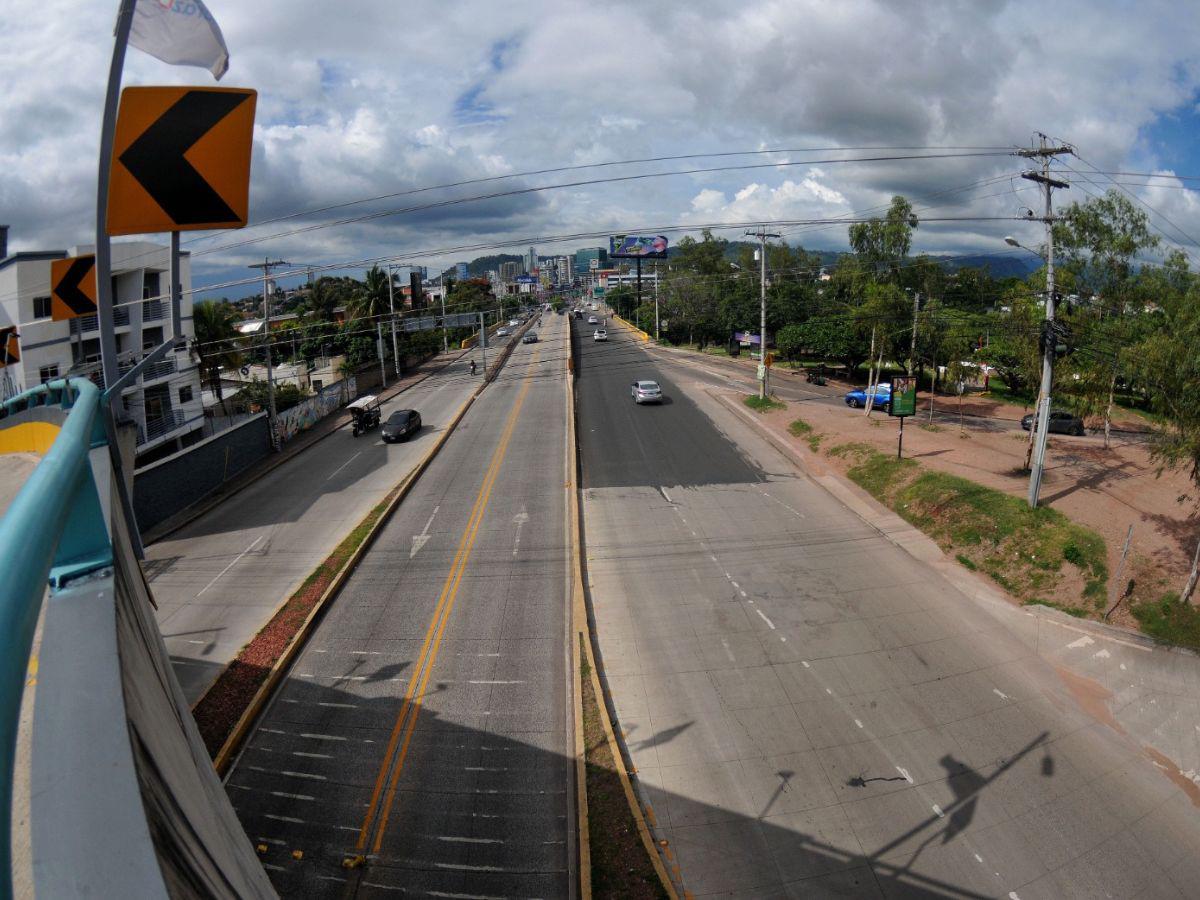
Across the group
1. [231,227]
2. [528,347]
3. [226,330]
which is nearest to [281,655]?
[231,227]

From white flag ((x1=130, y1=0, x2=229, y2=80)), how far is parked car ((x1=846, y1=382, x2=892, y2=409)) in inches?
1448

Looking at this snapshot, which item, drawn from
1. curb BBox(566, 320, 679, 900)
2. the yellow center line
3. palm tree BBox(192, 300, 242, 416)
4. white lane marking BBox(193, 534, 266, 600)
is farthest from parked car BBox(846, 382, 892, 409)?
palm tree BBox(192, 300, 242, 416)

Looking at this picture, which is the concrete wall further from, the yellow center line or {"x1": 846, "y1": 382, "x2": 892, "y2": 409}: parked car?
{"x1": 846, "y1": 382, "x2": 892, "y2": 409}: parked car

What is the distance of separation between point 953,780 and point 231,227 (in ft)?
42.4

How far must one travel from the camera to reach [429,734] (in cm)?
1227

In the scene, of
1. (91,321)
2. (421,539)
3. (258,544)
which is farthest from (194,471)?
(421,539)

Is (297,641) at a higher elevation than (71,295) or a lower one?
lower

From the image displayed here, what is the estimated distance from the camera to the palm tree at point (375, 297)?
57666 millimetres

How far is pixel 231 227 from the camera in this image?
198 inches

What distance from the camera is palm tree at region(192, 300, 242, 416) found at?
3702cm

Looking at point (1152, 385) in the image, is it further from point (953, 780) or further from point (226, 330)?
point (226, 330)

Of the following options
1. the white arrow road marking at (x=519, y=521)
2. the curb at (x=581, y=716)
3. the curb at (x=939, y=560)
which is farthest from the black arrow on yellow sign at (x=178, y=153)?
the curb at (x=939, y=560)

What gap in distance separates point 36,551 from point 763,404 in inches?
1525

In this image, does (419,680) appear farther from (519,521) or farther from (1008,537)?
(1008,537)
